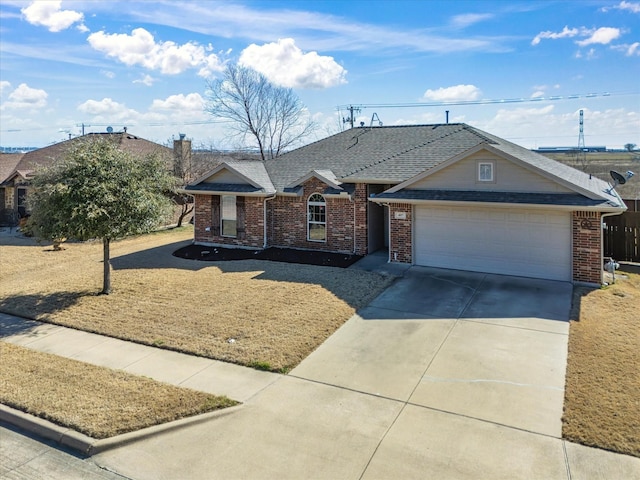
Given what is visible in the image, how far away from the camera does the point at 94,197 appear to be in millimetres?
11914

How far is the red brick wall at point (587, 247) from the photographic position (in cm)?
1258

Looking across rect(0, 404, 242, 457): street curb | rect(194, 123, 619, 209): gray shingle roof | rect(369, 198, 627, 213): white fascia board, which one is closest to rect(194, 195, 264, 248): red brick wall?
rect(194, 123, 619, 209): gray shingle roof

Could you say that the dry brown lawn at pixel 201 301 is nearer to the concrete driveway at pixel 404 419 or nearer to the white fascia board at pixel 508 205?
the concrete driveway at pixel 404 419

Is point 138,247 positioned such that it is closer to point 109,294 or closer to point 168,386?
point 109,294

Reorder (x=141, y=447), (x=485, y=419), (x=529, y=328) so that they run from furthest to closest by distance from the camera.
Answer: (x=529, y=328)
(x=485, y=419)
(x=141, y=447)

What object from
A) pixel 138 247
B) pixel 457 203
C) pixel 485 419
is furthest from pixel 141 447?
pixel 138 247

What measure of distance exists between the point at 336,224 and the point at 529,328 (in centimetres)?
896

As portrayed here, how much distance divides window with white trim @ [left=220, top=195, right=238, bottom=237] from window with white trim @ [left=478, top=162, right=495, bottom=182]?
32.3 feet

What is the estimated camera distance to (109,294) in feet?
42.9

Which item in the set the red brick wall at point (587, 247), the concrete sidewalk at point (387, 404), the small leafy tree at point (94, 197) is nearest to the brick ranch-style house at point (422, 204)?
the red brick wall at point (587, 247)

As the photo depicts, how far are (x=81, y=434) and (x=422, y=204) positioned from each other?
11559 millimetres

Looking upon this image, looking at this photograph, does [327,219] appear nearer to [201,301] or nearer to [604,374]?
[201,301]

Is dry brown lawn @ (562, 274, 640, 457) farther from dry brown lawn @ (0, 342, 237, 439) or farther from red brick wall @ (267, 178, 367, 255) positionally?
red brick wall @ (267, 178, 367, 255)

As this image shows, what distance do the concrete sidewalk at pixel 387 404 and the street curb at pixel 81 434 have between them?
3.7 inches
